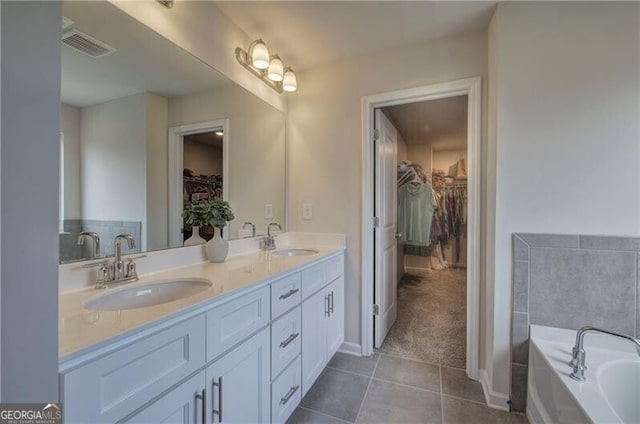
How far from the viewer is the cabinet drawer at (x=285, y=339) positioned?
4.17 ft

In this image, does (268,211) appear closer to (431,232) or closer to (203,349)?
(203,349)

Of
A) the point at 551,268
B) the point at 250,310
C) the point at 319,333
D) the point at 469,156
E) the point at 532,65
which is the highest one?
the point at 532,65

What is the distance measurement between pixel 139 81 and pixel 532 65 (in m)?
2.10

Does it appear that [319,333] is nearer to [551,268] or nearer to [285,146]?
[551,268]

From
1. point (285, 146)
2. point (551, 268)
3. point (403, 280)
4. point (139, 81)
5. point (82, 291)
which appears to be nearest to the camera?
point (82, 291)

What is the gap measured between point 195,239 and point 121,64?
3.03ft

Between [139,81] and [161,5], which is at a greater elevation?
[161,5]

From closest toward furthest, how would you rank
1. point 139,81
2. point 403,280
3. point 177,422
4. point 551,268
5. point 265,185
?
point 177,422 < point 139,81 < point 551,268 < point 265,185 < point 403,280

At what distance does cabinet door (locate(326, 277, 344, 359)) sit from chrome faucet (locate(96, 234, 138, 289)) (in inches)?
45.9

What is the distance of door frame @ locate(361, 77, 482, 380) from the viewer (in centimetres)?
178

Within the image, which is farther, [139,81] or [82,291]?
[139,81]

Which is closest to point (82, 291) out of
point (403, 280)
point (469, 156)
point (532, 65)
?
point (469, 156)

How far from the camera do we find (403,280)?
4242 millimetres

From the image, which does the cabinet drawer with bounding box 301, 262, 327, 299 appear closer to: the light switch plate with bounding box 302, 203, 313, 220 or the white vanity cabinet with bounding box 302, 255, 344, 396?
the white vanity cabinet with bounding box 302, 255, 344, 396
